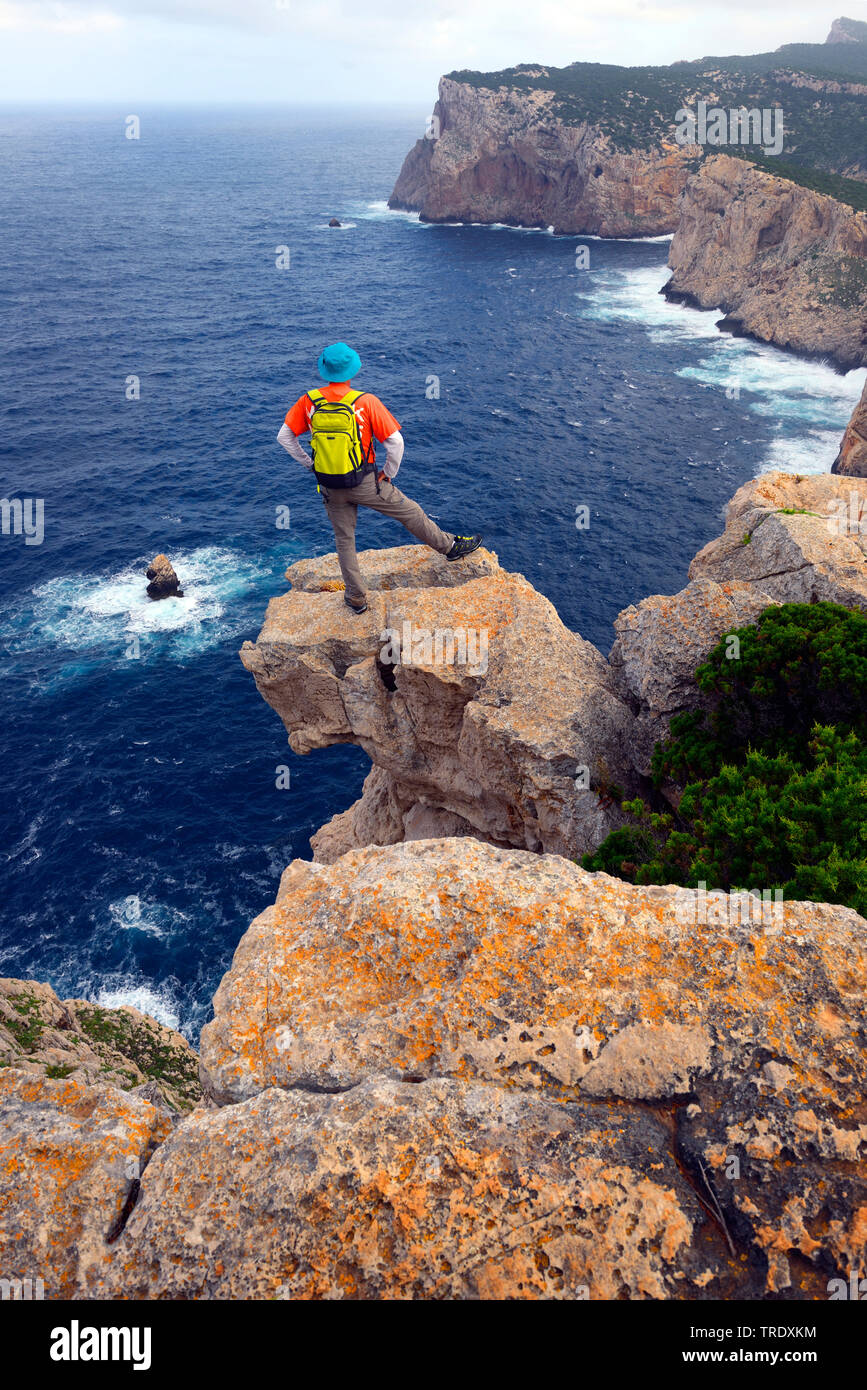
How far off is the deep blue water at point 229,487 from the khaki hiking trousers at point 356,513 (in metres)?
22.8

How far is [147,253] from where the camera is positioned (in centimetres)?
13712

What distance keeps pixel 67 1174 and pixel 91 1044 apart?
1359cm

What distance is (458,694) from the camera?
2025 cm

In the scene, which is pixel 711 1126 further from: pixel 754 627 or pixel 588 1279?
pixel 754 627

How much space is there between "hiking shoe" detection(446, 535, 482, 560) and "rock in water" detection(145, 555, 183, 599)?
38234 millimetres

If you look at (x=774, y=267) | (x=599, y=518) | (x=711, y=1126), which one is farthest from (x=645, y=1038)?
(x=774, y=267)

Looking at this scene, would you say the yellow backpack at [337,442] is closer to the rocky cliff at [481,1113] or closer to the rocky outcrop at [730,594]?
the rocky outcrop at [730,594]

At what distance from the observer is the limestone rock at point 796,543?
1881cm

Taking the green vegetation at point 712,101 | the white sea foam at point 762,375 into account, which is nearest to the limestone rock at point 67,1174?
the white sea foam at point 762,375

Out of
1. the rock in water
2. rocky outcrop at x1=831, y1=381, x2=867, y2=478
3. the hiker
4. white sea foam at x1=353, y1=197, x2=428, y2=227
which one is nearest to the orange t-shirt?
the hiker

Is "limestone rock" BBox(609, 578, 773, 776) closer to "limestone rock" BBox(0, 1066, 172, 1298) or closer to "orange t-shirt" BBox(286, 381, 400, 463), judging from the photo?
"orange t-shirt" BBox(286, 381, 400, 463)

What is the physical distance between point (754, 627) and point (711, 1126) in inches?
452

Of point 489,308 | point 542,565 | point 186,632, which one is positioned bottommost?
point 186,632

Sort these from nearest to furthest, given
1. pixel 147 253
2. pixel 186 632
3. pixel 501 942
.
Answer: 1. pixel 501 942
2. pixel 186 632
3. pixel 147 253
